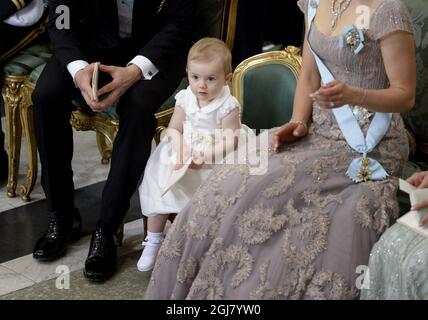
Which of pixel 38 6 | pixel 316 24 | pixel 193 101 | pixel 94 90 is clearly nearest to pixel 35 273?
pixel 94 90

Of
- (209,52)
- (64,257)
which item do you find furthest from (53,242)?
(209,52)

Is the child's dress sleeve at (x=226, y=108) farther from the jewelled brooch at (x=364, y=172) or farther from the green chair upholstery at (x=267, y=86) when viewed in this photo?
the jewelled brooch at (x=364, y=172)

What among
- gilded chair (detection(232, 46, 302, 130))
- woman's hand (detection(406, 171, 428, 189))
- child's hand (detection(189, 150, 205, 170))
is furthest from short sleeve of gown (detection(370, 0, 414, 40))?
child's hand (detection(189, 150, 205, 170))

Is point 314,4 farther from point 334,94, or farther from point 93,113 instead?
point 93,113

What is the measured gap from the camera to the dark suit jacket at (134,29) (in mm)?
2865

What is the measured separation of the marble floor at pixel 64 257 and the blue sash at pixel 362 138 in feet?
3.08

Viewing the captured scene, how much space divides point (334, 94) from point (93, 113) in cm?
126

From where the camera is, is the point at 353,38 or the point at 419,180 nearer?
the point at 419,180

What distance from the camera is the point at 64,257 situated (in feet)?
9.68

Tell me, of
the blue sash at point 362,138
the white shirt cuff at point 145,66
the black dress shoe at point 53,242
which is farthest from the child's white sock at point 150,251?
the blue sash at point 362,138
